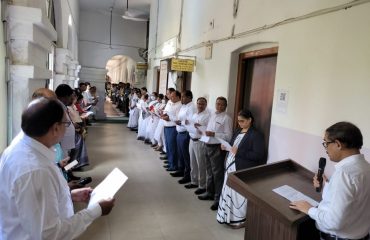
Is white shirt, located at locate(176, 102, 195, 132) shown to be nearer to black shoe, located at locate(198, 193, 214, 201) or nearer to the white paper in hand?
black shoe, located at locate(198, 193, 214, 201)

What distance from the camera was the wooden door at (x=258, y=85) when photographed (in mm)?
3900

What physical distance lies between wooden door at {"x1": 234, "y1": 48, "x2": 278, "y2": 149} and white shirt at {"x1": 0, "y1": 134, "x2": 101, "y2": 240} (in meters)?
3.05

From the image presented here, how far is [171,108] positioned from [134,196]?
85.4 inches

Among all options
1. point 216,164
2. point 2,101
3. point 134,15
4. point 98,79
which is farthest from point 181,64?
point 98,79

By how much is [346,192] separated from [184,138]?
3788 mm

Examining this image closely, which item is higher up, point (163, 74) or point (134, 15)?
point (134, 15)

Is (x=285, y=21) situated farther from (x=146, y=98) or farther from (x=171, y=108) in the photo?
(x=146, y=98)

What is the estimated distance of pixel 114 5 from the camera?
1140cm

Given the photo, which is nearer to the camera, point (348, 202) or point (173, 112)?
point (348, 202)

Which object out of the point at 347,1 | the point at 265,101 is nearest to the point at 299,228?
the point at 347,1

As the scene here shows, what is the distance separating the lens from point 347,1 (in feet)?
8.29

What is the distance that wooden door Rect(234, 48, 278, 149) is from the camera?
12.8 ft

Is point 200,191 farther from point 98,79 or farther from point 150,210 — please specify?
point 98,79

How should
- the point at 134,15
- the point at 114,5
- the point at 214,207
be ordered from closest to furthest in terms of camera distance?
the point at 214,207
the point at 134,15
the point at 114,5
